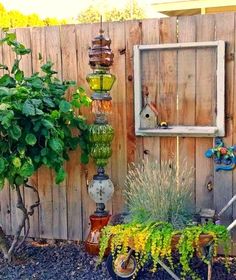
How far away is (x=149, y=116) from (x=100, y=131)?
1.21ft

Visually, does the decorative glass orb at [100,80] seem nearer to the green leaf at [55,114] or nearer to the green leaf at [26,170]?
the green leaf at [55,114]

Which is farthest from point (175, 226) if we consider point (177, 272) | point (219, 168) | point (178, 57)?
point (178, 57)

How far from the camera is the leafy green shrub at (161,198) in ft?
9.12

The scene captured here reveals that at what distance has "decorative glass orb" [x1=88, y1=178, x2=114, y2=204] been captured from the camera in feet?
10.4

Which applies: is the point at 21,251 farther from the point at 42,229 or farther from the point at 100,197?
the point at 100,197

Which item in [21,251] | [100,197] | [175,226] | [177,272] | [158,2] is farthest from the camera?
[158,2]

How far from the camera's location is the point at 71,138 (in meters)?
3.19

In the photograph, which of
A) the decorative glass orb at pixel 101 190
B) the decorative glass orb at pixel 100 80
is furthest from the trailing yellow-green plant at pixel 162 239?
the decorative glass orb at pixel 100 80

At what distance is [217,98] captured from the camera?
120 inches

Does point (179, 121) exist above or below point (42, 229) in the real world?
above

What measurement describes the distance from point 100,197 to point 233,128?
102cm

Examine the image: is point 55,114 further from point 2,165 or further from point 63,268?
point 63,268

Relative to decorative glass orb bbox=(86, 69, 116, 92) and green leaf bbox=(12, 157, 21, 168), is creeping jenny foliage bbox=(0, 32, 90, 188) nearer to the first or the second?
green leaf bbox=(12, 157, 21, 168)

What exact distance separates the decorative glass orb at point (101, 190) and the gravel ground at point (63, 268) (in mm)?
442
